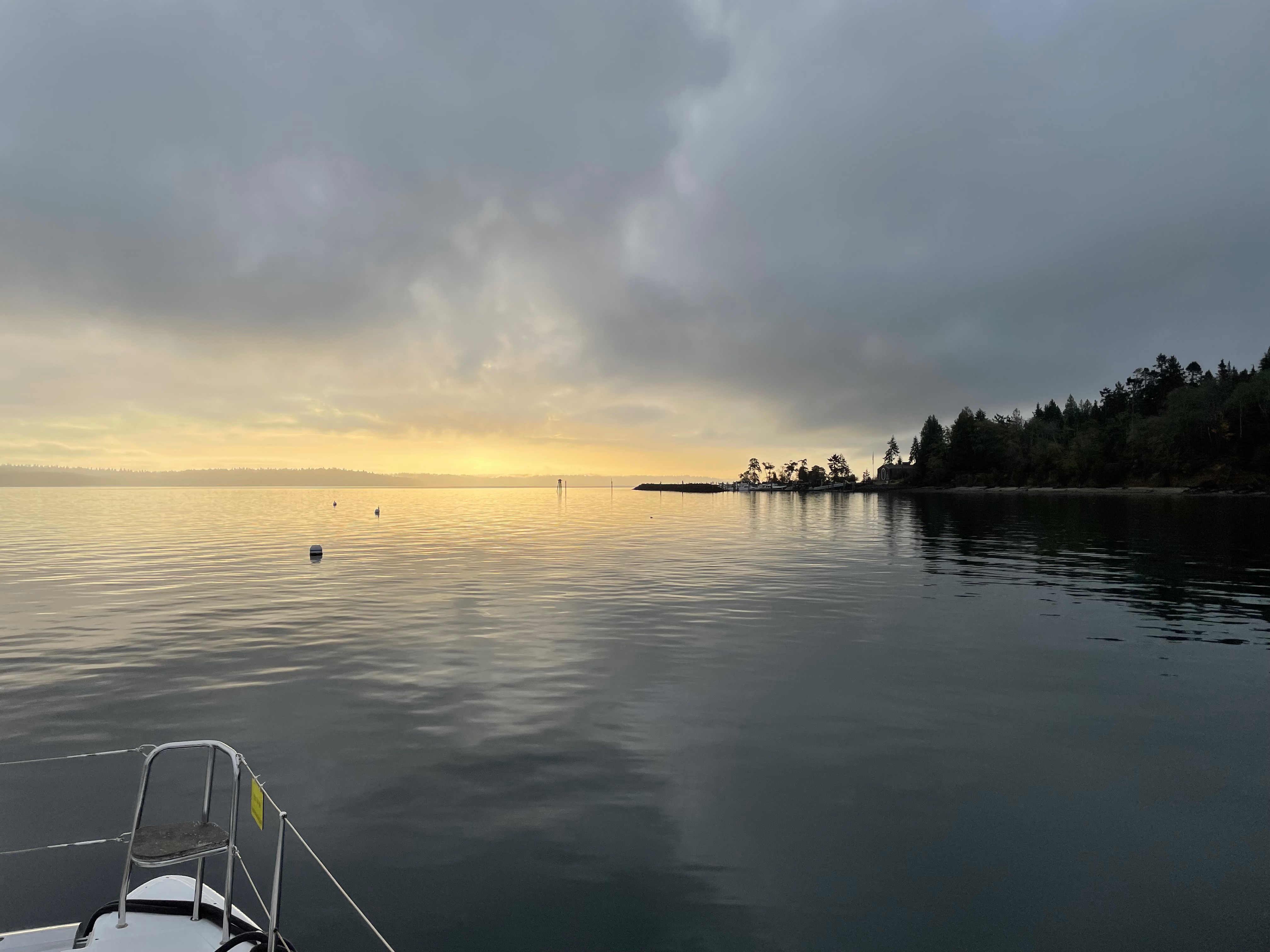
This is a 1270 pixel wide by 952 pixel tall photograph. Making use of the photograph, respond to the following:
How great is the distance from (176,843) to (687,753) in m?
9.50

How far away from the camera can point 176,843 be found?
23.0ft

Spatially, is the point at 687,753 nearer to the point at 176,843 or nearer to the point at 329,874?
the point at 329,874

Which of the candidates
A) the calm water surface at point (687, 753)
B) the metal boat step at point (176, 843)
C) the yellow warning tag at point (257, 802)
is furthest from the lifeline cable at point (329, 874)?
the metal boat step at point (176, 843)

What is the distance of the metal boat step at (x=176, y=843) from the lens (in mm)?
6523

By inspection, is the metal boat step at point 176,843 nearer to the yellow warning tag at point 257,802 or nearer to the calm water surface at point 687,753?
the yellow warning tag at point 257,802

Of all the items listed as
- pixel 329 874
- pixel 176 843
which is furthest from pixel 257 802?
pixel 329 874

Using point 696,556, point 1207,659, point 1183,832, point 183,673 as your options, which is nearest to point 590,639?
point 183,673

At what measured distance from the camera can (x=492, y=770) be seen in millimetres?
13062

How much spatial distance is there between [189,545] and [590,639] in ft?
169

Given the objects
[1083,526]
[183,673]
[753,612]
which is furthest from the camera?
[1083,526]

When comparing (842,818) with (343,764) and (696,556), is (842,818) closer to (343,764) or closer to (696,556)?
(343,764)

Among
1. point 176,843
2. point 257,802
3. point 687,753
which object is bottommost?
point 687,753

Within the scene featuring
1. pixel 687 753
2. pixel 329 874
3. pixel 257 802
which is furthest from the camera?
pixel 687 753

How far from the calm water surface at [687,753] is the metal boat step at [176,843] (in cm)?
253
